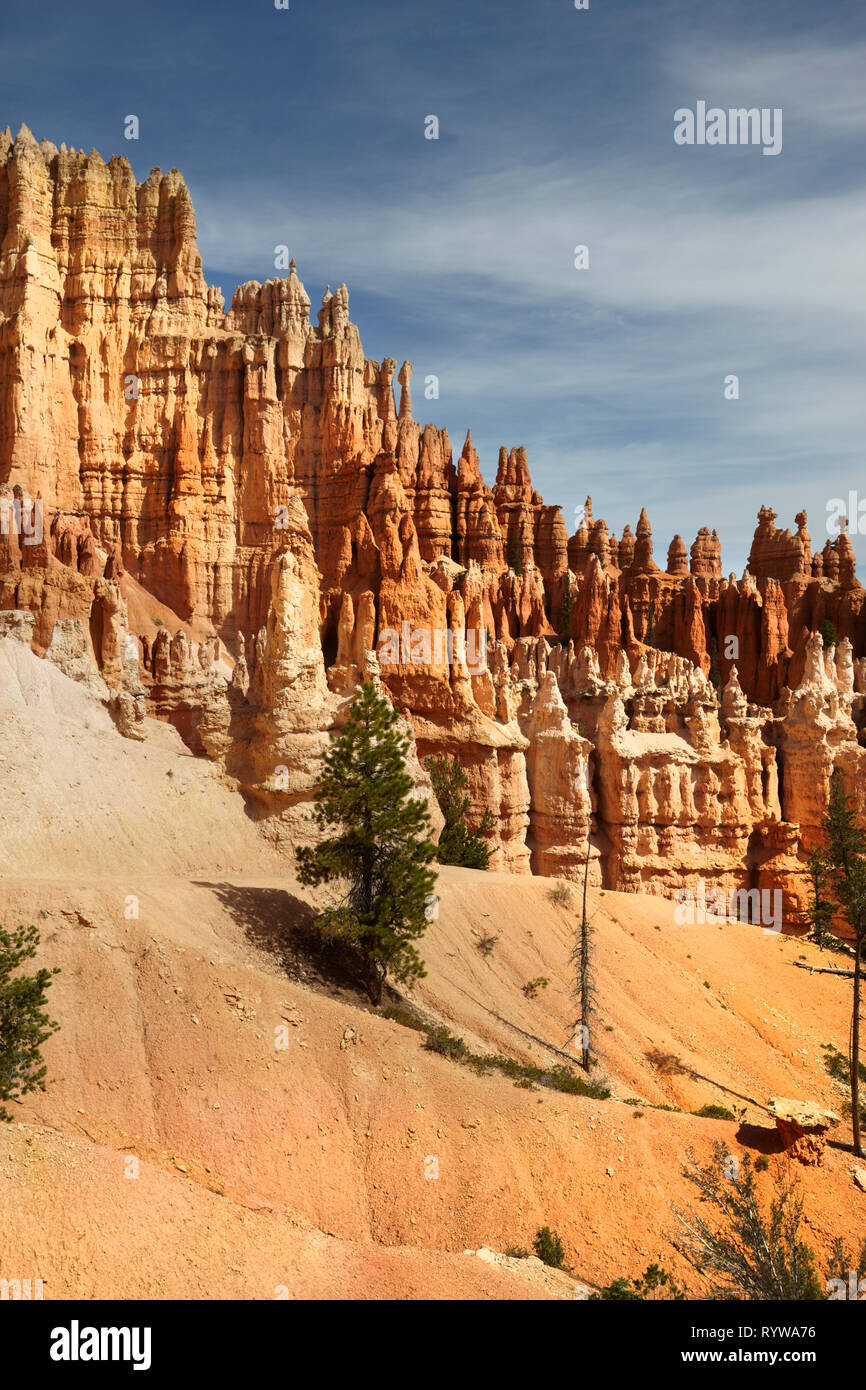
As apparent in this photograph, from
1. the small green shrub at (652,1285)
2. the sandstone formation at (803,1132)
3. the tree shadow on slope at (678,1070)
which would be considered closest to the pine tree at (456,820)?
the tree shadow on slope at (678,1070)

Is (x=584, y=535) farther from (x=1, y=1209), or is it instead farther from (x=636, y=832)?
(x=1, y=1209)

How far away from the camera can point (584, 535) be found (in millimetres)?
89562

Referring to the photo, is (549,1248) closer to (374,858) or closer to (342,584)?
(374,858)

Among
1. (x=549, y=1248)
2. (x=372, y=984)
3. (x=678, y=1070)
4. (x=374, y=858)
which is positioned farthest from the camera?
(x=678, y=1070)

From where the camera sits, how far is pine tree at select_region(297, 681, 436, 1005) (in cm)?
2362

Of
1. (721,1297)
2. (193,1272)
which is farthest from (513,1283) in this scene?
(193,1272)

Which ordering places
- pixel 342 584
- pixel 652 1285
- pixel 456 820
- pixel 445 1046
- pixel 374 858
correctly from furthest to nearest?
pixel 342 584, pixel 456 820, pixel 374 858, pixel 445 1046, pixel 652 1285

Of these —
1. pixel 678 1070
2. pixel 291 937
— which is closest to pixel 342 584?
pixel 291 937

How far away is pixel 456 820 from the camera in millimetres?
38500

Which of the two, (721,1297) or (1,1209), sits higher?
(1,1209)

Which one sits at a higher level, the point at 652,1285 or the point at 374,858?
the point at 374,858

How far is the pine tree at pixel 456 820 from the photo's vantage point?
37375 millimetres

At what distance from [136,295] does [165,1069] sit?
64390 millimetres

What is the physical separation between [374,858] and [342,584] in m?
22.4
